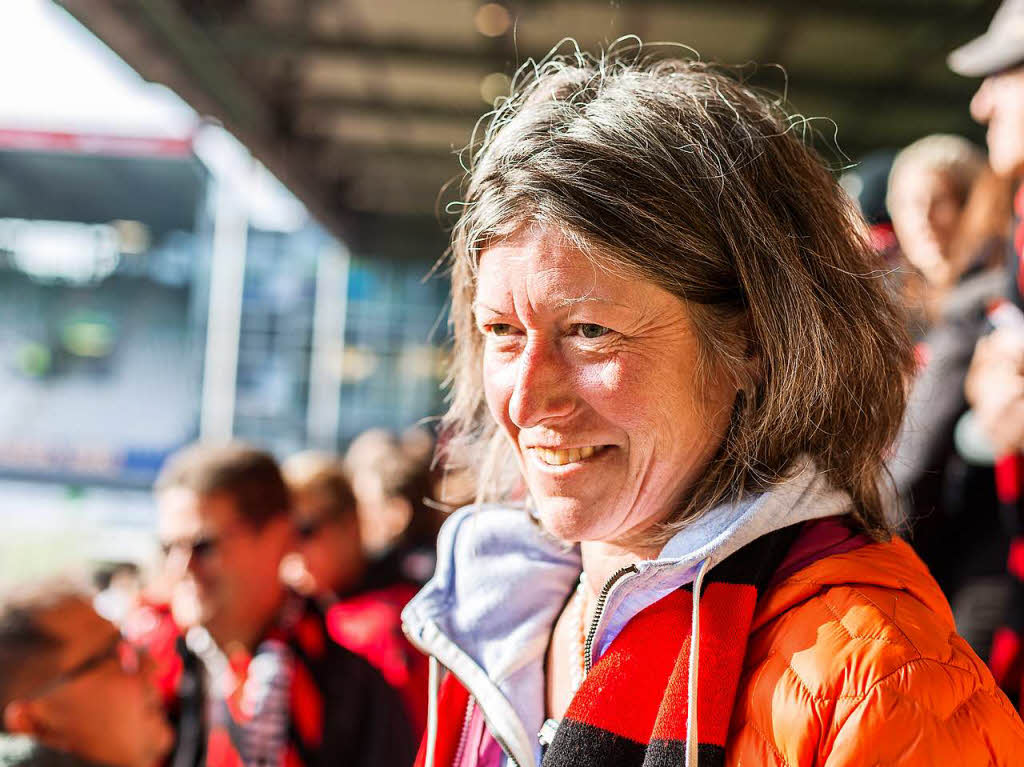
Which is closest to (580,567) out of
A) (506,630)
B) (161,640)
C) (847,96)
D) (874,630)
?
(506,630)

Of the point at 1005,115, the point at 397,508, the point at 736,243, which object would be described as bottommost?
the point at 397,508

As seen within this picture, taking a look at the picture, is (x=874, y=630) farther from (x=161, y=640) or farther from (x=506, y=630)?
(x=161, y=640)

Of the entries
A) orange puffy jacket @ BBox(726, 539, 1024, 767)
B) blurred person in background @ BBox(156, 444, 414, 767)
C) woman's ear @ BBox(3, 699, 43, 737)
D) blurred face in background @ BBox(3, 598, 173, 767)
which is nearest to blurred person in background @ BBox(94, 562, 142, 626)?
blurred person in background @ BBox(156, 444, 414, 767)

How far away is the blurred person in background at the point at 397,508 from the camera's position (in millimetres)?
3479

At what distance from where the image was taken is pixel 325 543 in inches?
134

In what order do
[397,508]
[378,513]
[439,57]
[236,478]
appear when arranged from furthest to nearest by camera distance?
[439,57] < [378,513] < [397,508] < [236,478]

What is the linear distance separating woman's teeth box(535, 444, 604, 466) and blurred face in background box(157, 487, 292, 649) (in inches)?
68.4

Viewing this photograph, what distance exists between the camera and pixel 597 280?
3.31 feet

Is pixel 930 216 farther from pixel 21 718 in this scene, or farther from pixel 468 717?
pixel 21 718

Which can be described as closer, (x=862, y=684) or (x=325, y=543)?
(x=862, y=684)

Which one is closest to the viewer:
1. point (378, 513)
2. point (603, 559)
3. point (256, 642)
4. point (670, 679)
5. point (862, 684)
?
point (862, 684)

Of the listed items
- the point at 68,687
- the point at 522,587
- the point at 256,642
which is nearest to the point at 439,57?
the point at 256,642

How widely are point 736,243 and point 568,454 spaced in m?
0.30

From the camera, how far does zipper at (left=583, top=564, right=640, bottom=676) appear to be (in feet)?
3.29
